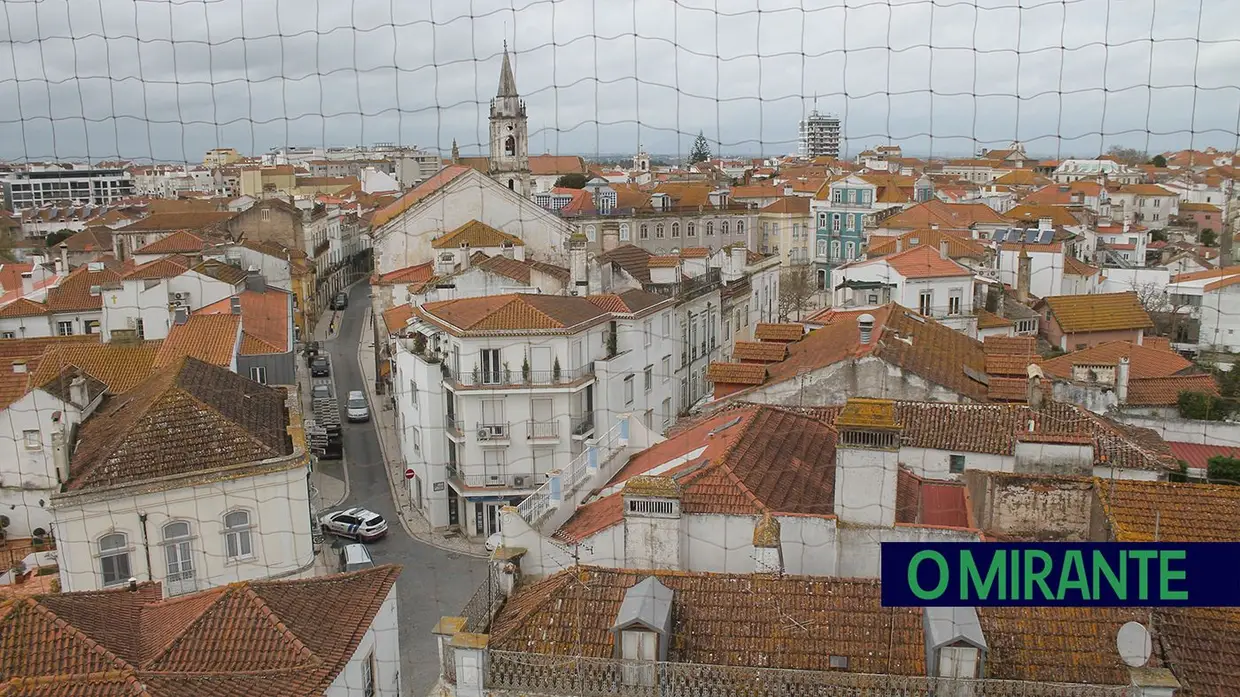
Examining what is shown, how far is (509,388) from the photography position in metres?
6.76

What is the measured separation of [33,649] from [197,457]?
161cm

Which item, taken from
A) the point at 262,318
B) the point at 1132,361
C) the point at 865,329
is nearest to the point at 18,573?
the point at 262,318

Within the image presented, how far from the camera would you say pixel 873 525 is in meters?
3.45

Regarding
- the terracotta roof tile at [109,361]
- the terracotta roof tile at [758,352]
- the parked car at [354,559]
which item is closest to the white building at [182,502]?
the parked car at [354,559]

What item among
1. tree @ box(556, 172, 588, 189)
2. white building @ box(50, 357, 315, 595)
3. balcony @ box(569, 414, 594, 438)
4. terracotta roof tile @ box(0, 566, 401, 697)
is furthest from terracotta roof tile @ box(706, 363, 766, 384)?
tree @ box(556, 172, 588, 189)

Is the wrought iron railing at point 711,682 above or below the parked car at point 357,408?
above

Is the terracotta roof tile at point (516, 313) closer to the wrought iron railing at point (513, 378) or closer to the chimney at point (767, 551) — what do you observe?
the wrought iron railing at point (513, 378)

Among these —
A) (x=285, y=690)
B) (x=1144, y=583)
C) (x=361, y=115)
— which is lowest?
(x=285, y=690)

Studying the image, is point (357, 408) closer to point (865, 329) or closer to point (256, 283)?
point (256, 283)

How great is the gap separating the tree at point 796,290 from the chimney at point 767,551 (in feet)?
31.2

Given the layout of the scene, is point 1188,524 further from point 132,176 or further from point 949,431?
point 132,176

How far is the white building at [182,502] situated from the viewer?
4445 millimetres

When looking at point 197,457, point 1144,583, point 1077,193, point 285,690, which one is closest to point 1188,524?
point 1144,583

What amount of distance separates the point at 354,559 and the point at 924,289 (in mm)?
5301
